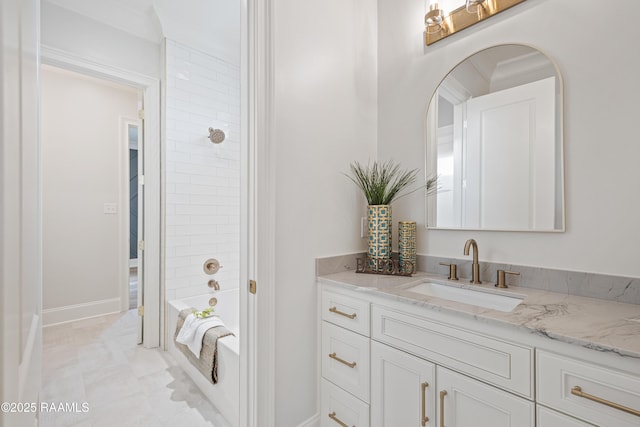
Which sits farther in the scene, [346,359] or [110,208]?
[110,208]

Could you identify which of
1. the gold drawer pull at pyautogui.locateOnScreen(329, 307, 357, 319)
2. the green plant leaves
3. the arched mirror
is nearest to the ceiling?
the green plant leaves

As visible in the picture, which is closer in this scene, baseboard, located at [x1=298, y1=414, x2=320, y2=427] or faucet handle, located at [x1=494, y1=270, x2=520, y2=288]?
faucet handle, located at [x1=494, y1=270, x2=520, y2=288]

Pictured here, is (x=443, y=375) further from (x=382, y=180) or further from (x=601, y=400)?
(x=382, y=180)

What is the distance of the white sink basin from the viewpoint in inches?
49.7

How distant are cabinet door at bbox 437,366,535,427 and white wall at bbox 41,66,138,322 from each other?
3.90 meters

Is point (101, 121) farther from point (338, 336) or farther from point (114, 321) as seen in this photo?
point (338, 336)

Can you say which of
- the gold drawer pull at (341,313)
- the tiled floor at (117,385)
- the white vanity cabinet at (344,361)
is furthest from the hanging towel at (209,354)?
the gold drawer pull at (341,313)

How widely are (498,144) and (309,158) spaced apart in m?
0.94

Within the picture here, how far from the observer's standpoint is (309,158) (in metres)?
1.57

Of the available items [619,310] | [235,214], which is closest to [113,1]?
[235,214]

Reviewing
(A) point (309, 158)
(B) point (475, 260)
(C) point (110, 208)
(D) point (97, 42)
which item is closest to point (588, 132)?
(B) point (475, 260)

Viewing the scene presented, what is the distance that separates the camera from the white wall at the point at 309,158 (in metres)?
1.44

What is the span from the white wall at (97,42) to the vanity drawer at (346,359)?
8.80 ft

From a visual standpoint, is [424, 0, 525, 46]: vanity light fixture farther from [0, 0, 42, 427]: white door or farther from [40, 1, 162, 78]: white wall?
[40, 1, 162, 78]: white wall
